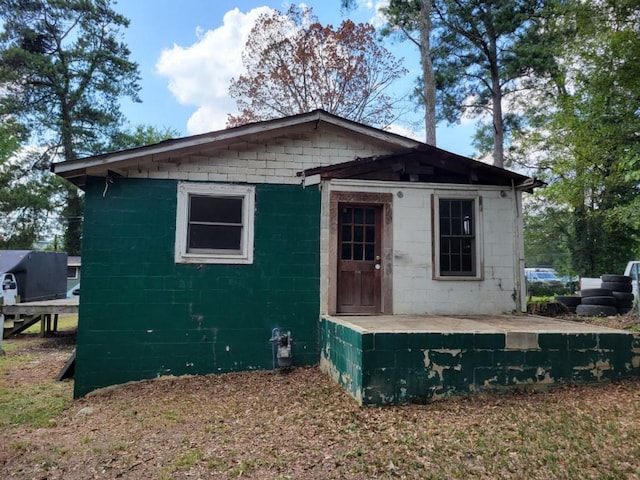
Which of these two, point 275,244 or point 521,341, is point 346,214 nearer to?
point 275,244

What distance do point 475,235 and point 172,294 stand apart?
520 cm

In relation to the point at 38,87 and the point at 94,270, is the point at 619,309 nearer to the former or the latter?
the point at 94,270

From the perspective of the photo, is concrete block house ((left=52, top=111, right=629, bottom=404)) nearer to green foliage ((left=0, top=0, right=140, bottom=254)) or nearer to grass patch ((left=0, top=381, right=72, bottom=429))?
grass patch ((left=0, top=381, right=72, bottom=429))

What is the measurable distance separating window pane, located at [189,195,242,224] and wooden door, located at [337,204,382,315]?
1.75 metres

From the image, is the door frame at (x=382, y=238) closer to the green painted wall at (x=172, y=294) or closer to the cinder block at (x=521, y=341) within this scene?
the green painted wall at (x=172, y=294)

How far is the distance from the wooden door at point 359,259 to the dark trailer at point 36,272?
1128cm

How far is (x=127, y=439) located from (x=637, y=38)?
1420 cm

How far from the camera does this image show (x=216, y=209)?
22.1ft

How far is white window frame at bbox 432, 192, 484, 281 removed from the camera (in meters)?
6.92

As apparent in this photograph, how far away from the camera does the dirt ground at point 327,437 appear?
3.46 meters

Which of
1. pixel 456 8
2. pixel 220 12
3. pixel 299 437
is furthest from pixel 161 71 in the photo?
pixel 299 437

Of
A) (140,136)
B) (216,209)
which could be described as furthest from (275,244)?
(140,136)

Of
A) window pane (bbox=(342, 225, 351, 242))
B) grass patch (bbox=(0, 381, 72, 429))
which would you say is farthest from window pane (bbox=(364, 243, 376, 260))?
grass patch (bbox=(0, 381, 72, 429))

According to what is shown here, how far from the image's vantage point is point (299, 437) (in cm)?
414
